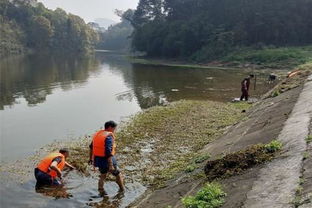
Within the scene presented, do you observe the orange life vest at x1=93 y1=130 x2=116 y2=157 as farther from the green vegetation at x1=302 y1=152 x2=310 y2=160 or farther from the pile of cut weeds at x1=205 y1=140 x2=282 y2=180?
the green vegetation at x1=302 y1=152 x2=310 y2=160

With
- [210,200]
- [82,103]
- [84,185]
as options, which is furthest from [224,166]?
[82,103]

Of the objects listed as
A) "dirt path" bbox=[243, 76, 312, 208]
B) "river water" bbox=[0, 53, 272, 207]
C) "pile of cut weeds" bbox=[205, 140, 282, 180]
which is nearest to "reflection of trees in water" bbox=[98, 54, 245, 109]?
"river water" bbox=[0, 53, 272, 207]

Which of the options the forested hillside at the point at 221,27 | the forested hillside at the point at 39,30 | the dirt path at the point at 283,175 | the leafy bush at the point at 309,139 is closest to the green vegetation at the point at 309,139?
the leafy bush at the point at 309,139

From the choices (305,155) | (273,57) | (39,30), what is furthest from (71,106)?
(39,30)

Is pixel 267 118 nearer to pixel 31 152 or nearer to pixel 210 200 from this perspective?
pixel 210 200

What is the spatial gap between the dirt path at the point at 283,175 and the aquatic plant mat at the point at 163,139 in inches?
160

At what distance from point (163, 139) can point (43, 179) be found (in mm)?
7802

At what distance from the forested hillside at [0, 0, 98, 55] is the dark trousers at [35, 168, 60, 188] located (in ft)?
428

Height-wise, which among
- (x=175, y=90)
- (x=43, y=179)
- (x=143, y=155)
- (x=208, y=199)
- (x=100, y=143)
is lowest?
(x=175, y=90)

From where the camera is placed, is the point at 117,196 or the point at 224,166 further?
the point at 117,196

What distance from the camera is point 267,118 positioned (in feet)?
59.0

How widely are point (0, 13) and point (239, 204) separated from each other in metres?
158

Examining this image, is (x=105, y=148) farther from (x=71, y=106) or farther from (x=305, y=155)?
(x=71, y=106)

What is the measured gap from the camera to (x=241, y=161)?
37.0 feet
